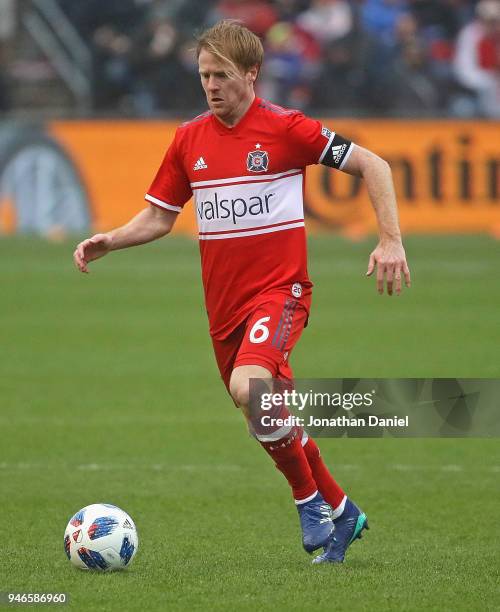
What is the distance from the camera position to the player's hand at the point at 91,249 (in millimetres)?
6262

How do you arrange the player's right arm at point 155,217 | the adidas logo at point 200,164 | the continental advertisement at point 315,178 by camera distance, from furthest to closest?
1. the continental advertisement at point 315,178
2. the player's right arm at point 155,217
3. the adidas logo at point 200,164

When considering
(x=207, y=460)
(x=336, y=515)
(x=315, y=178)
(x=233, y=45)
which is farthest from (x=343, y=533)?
(x=315, y=178)

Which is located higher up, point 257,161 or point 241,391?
point 257,161

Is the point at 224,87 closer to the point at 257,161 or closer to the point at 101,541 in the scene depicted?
the point at 257,161

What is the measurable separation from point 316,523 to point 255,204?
1.47 metres

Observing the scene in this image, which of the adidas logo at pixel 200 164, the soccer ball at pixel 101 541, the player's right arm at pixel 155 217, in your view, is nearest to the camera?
the soccer ball at pixel 101 541

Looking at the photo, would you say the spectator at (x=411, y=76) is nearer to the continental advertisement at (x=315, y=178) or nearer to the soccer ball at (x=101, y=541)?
the continental advertisement at (x=315, y=178)

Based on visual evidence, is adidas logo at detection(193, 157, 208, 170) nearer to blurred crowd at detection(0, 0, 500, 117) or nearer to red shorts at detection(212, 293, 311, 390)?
red shorts at detection(212, 293, 311, 390)

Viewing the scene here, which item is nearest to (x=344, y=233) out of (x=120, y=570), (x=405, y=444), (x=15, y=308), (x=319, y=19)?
(x=319, y=19)

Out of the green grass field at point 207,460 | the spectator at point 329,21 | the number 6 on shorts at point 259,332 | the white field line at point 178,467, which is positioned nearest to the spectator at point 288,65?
the spectator at point 329,21

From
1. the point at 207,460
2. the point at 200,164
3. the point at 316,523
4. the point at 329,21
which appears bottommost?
the point at 207,460

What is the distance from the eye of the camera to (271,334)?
229 inches

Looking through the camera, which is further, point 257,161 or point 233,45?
point 257,161

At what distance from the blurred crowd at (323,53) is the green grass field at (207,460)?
7601 millimetres
